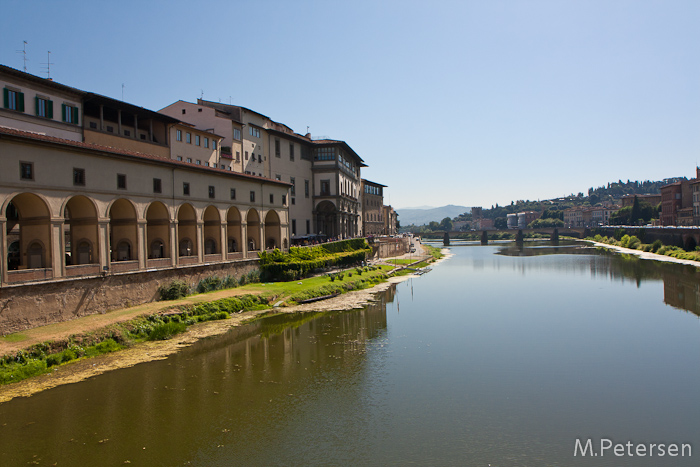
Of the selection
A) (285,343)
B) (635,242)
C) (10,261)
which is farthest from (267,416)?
(635,242)

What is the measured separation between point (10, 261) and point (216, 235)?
16.4 metres

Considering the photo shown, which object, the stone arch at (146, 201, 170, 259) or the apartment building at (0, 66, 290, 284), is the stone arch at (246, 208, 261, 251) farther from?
the stone arch at (146, 201, 170, 259)

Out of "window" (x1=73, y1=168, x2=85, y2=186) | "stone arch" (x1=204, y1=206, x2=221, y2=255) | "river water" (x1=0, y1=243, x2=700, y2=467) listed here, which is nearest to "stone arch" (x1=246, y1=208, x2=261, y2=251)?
"stone arch" (x1=204, y1=206, x2=221, y2=255)

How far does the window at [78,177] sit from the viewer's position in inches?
1100

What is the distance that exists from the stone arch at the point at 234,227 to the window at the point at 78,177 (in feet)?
52.8

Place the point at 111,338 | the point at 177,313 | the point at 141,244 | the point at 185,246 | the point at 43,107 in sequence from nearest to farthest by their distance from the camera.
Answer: the point at 111,338
the point at 177,313
the point at 141,244
the point at 43,107
the point at 185,246

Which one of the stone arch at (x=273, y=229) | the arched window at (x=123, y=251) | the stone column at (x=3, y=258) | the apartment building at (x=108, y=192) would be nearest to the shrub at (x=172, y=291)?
the apartment building at (x=108, y=192)

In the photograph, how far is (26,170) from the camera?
2508 centimetres

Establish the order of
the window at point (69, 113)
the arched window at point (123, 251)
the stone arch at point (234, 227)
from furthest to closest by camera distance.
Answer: the stone arch at point (234, 227) < the window at point (69, 113) < the arched window at point (123, 251)

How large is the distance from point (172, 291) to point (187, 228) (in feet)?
25.0

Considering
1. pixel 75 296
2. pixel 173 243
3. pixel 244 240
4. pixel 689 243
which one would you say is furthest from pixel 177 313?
pixel 689 243

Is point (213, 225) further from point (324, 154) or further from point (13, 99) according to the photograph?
point (324, 154)

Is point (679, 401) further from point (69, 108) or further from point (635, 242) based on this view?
point (635, 242)

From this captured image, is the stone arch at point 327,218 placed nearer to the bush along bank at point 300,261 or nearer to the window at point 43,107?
the bush along bank at point 300,261
